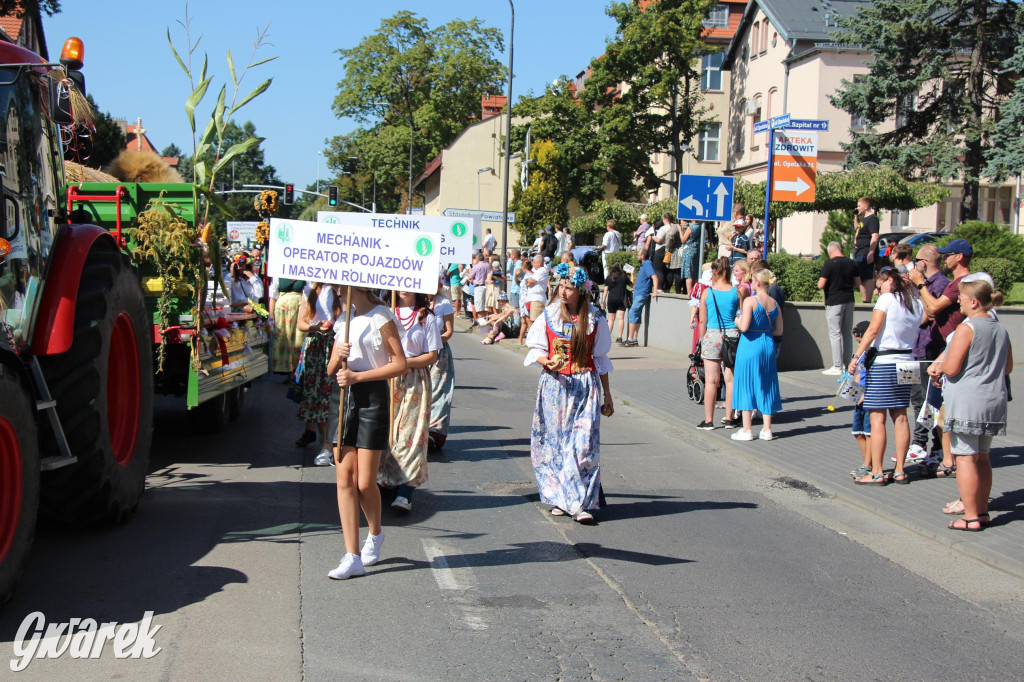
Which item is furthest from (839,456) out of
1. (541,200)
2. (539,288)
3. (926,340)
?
(541,200)

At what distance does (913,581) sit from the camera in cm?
599

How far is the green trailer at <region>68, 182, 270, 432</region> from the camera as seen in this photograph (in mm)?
8102

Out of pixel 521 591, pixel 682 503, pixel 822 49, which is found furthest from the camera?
pixel 822 49

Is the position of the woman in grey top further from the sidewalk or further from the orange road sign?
the orange road sign

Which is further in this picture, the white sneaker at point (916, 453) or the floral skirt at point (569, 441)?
the white sneaker at point (916, 453)

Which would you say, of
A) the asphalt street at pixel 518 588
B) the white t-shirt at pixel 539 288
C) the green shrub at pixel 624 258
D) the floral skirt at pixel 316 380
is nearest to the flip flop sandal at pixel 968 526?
the asphalt street at pixel 518 588

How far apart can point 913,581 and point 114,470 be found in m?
4.85

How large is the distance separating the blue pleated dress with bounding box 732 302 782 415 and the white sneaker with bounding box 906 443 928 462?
1555 millimetres

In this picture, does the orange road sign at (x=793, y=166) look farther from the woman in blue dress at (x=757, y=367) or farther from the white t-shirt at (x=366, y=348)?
the white t-shirt at (x=366, y=348)

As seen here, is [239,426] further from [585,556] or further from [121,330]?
[585,556]

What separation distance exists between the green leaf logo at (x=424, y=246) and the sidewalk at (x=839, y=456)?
409 cm

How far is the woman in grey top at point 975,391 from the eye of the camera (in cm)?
677

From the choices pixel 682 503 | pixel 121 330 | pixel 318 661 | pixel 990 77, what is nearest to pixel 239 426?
pixel 121 330

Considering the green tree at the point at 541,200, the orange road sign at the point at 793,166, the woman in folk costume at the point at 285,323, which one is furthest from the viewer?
the green tree at the point at 541,200
